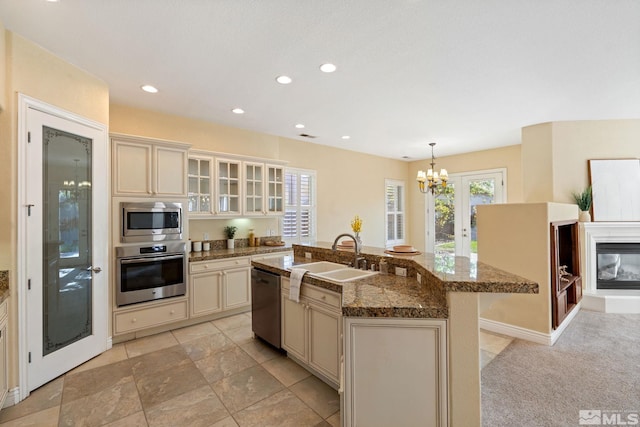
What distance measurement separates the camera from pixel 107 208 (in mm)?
3092

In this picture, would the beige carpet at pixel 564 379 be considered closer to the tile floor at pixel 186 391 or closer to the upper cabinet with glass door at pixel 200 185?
the tile floor at pixel 186 391

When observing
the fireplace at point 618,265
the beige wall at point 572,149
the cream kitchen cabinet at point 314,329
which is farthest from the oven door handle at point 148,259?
the fireplace at point 618,265

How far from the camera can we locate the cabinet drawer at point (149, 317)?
3.22 meters

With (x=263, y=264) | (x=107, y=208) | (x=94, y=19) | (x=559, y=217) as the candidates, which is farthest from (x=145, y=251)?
(x=559, y=217)

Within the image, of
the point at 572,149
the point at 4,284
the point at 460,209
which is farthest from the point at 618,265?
the point at 4,284

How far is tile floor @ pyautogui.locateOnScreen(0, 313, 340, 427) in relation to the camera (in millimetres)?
2043

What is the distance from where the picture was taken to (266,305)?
9.87 feet

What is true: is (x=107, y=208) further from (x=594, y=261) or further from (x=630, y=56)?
(x=594, y=261)

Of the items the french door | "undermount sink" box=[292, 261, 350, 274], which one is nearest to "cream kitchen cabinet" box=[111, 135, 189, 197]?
"undermount sink" box=[292, 261, 350, 274]

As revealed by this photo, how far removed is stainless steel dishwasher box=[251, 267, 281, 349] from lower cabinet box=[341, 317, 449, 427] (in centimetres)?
131

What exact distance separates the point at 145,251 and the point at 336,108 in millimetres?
2937

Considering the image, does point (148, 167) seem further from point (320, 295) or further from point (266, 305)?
point (320, 295)

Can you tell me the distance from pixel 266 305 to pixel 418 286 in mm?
1606
